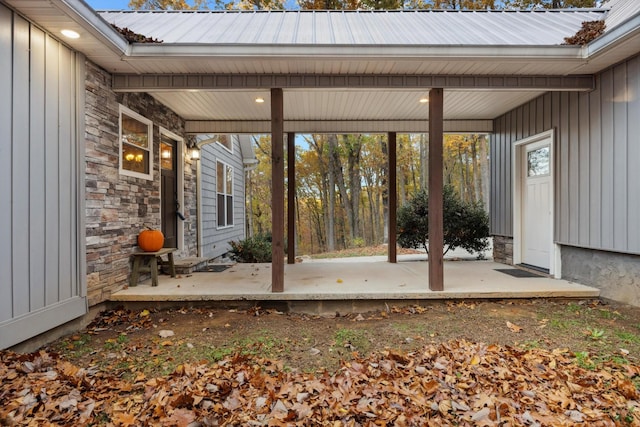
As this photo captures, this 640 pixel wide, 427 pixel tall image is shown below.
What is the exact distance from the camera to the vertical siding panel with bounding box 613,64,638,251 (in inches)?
152

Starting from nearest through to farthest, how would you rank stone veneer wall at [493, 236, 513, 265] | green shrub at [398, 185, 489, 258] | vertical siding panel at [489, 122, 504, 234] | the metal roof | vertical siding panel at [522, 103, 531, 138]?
the metal roof → vertical siding panel at [522, 103, 531, 138] → stone veneer wall at [493, 236, 513, 265] → vertical siding panel at [489, 122, 504, 234] → green shrub at [398, 185, 489, 258]

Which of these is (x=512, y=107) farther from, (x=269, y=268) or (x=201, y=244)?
(x=201, y=244)

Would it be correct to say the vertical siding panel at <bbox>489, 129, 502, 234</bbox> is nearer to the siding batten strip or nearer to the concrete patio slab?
the concrete patio slab

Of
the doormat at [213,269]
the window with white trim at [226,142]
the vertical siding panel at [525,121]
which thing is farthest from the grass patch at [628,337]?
the window with white trim at [226,142]

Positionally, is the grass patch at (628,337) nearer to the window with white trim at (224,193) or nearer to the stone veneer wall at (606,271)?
the stone veneer wall at (606,271)

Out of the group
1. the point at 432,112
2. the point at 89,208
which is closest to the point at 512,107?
the point at 432,112

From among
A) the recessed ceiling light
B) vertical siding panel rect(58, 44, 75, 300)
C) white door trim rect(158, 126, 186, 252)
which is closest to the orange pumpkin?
vertical siding panel rect(58, 44, 75, 300)

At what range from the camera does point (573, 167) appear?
183 inches

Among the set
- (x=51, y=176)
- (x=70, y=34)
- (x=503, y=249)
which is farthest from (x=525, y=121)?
(x=51, y=176)

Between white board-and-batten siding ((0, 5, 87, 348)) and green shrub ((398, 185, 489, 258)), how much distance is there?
5984 mm

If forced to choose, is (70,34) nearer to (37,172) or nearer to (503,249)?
(37,172)

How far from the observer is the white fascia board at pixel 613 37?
3.29 m

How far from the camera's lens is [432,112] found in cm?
430

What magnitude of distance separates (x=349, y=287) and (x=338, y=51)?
9.37 feet
